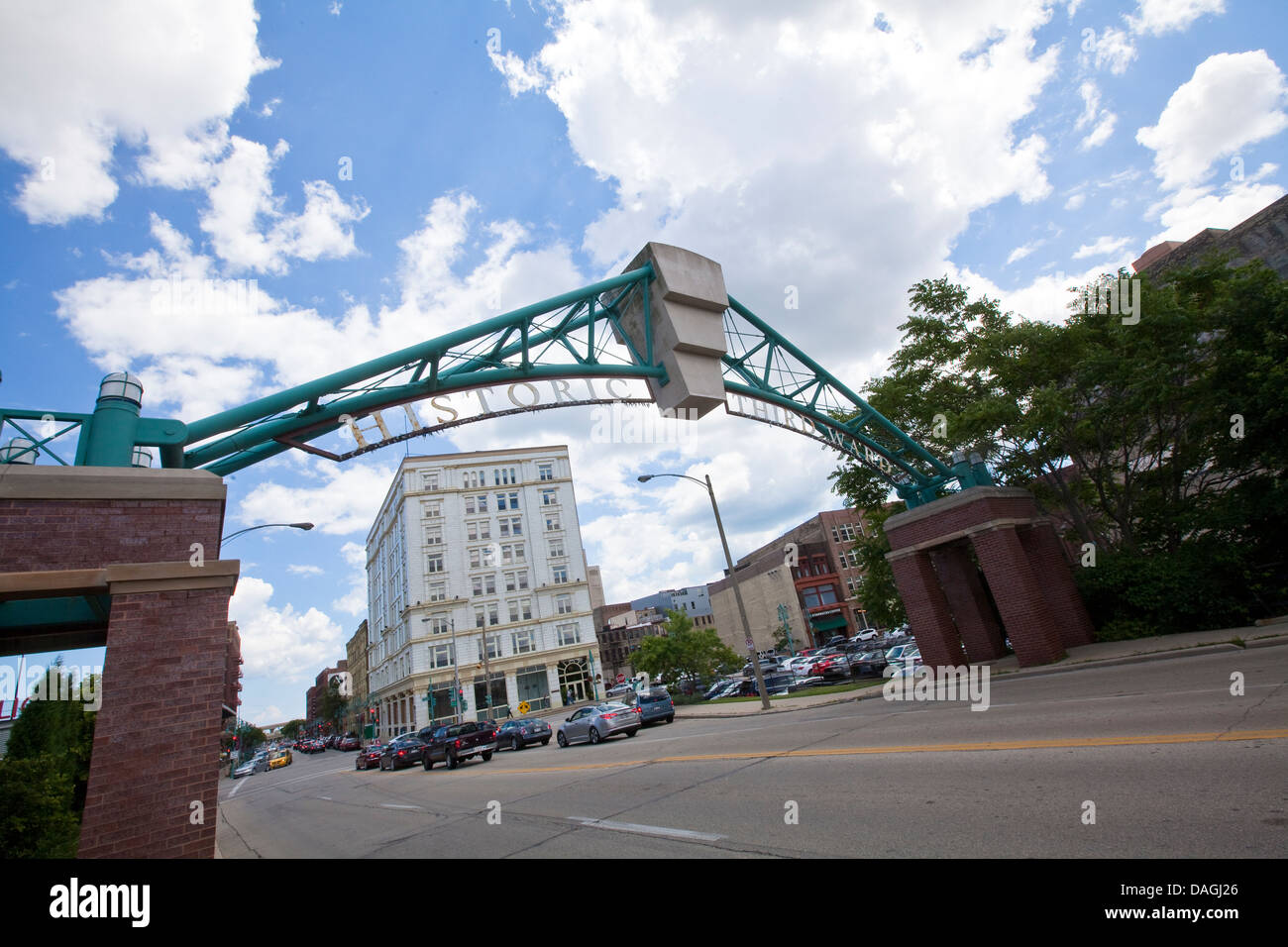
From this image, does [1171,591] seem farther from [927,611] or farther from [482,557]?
[482,557]

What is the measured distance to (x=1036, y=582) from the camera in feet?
58.8

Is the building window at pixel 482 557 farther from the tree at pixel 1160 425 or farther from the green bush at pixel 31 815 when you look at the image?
the green bush at pixel 31 815

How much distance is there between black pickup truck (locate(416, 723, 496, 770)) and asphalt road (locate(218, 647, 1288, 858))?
9697 mm

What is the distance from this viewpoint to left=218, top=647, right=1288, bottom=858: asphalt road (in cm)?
479

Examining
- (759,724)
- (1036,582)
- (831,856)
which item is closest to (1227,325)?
(1036,582)

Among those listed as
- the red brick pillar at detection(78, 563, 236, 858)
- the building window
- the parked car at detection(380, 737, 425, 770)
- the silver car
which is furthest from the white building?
the red brick pillar at detection(78, 563, 236, 858)

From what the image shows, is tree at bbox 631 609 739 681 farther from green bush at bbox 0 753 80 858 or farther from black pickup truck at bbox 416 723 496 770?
green bush at bbox 0 753 80 858

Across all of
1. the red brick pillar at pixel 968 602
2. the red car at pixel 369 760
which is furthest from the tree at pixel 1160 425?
the red car at pixel 369 760

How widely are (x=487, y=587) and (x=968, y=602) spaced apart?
48.2 m

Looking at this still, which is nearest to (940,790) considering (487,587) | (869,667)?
(869,667)

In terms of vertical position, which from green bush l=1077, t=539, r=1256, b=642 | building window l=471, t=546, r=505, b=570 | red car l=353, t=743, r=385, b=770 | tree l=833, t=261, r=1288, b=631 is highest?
building window l=471, t=546, r=505, b=570

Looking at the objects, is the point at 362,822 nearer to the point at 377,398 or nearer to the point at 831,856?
the point at 377,398

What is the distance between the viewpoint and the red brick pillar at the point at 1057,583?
61.3 feet
